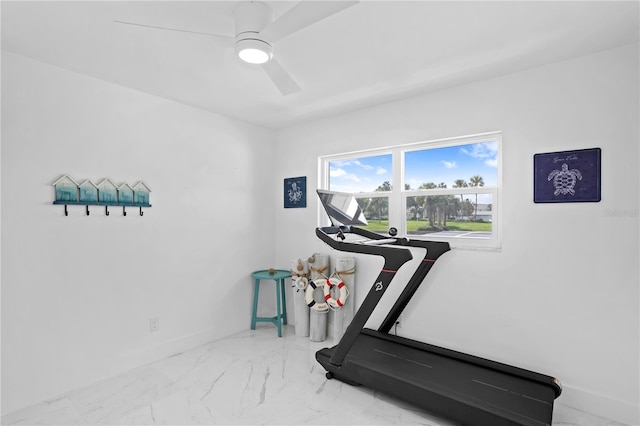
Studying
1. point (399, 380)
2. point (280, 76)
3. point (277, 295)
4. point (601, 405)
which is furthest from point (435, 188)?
point (277, 295)

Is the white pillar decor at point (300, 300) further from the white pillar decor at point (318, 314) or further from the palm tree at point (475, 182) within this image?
the palm tree at point (475, 182)

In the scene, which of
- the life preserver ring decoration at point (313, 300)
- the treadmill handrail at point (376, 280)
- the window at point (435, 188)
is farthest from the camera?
the life preserver ring decoration at point (313, 300)

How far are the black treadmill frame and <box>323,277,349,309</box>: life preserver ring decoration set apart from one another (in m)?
0.42

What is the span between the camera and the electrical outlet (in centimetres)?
318

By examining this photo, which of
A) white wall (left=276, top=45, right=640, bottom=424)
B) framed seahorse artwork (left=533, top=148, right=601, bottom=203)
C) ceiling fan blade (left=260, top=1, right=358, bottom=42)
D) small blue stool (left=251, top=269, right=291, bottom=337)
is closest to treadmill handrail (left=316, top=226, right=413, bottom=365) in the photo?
white wall (left=276, top=45, right=640, bottom=424)

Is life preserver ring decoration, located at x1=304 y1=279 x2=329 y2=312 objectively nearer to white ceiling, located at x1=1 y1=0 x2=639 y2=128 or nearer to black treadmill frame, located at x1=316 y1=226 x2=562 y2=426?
black treadmill frame, located at x1=316 y1=226 x2=562 y2=426

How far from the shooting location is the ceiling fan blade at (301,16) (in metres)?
1.52

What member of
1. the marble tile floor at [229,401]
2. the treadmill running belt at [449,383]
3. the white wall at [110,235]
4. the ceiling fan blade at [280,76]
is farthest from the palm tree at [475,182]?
the white wall at [110,235]

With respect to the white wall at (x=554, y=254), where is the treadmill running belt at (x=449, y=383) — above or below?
below

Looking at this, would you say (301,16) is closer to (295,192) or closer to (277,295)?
(295,192)

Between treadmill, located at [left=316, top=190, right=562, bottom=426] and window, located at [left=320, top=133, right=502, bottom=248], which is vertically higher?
window, located at [left=320, top=133, right=502, bottom=248]

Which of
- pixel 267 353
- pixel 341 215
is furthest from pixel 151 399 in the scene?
pixel 341 215

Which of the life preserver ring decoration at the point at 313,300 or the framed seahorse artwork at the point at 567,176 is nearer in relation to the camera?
the framed seahorse artwork at the point at 567,176

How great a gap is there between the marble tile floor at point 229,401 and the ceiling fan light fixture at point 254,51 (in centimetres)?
227
